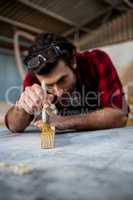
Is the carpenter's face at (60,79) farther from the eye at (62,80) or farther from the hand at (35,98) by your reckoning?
the hand at (35,98)

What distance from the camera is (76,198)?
0.43 metres

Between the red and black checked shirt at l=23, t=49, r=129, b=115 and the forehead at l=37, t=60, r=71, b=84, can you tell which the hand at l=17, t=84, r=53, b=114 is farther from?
the red and black checked shirt at l=23, t=49, r=129, b=115

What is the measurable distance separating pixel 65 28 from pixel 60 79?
Answer: 2.18m

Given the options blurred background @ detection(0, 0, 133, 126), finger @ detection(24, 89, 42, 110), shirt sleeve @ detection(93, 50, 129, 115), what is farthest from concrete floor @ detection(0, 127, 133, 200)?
blurred background @ detection(0, 0, 133, 126)

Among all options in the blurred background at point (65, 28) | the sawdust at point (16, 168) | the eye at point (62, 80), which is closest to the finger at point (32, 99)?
the eye at point (62, 80)

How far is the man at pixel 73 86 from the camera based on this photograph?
4.57 feet

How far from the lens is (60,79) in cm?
149

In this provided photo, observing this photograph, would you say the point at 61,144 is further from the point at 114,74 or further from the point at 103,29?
the point at 103,29

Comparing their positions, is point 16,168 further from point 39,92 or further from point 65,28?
point 65,28

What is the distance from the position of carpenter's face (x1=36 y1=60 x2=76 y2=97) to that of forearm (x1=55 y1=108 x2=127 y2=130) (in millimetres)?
189

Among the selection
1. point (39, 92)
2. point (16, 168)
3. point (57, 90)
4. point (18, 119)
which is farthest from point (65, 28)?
point (16, 168)

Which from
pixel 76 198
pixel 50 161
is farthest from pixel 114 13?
pixel 76 198

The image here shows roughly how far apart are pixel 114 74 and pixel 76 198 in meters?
1.17

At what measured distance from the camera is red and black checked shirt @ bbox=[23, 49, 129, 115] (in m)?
1.48
